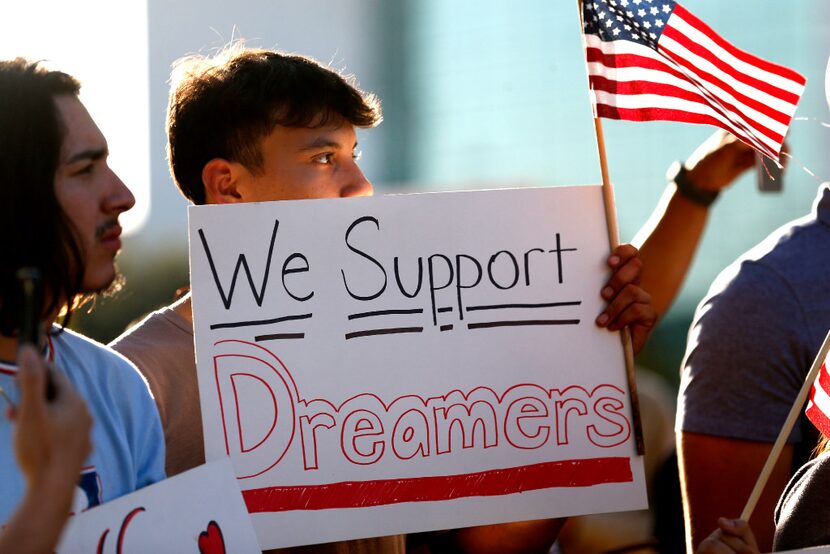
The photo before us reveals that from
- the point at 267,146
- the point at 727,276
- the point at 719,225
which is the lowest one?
the point at 727,276

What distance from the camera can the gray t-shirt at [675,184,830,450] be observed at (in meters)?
3.01

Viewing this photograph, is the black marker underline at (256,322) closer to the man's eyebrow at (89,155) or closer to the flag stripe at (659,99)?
the man's eyebrow at (89,155)

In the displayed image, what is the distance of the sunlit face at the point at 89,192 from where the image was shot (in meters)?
2.41

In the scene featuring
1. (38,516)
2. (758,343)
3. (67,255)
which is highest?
(67,255)

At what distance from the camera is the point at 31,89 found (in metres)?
2.41

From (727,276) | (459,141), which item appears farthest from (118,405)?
(459,141)

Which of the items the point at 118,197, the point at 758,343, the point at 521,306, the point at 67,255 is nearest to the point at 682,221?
the point at 758,343

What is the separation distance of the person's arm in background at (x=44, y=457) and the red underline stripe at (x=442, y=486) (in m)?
0.91

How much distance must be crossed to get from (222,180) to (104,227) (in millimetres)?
577

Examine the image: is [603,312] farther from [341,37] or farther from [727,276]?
[341,37]

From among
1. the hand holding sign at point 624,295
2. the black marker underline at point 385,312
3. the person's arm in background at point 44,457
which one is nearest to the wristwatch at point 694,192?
the hand holding sign at point 624,295

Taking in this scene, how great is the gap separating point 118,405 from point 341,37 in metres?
41.9

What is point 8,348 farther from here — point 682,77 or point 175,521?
point 682,77

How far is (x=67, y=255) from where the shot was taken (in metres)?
2.38
